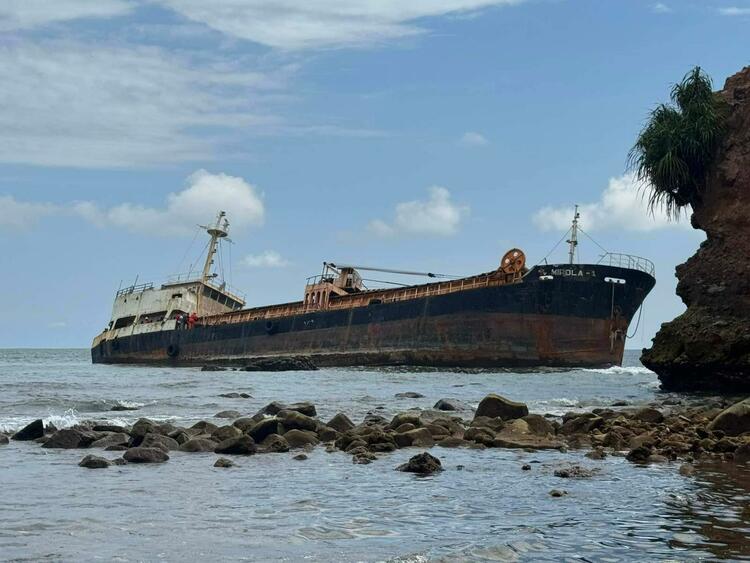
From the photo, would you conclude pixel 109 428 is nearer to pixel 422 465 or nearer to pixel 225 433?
pixel 225 433

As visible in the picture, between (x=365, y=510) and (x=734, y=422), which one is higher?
(x=734, y=422)

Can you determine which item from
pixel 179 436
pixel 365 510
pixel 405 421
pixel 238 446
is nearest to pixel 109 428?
pixel 179 436

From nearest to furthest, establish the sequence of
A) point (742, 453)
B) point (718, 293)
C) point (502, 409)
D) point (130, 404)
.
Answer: point (742, 453) < point (502, 409) < point (130, 404) < point (718, 293)

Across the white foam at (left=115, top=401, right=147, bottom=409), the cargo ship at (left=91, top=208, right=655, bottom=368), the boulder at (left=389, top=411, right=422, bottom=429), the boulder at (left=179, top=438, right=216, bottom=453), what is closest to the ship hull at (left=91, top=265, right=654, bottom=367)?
the cargo ship at (left=91, top=208, right=655, bottom=368)

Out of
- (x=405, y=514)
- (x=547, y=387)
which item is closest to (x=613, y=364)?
(x=547, y=387)

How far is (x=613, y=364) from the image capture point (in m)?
39.7

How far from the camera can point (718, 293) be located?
74.8 ft

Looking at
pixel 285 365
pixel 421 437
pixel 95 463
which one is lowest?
pixel 95 463

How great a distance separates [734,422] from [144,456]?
7754 mm

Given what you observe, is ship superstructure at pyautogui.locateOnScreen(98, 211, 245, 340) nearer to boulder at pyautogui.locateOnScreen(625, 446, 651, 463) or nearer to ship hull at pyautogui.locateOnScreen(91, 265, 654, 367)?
ship hull at pyautogui.locateOnScreen(91, 265, 654, 367)

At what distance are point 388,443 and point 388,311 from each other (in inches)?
1226

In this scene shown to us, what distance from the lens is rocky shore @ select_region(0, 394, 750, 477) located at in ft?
34.3

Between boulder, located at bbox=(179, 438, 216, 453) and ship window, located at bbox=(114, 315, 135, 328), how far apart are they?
53.7 metres

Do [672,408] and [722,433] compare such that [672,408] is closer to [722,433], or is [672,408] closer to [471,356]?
[722,433]
